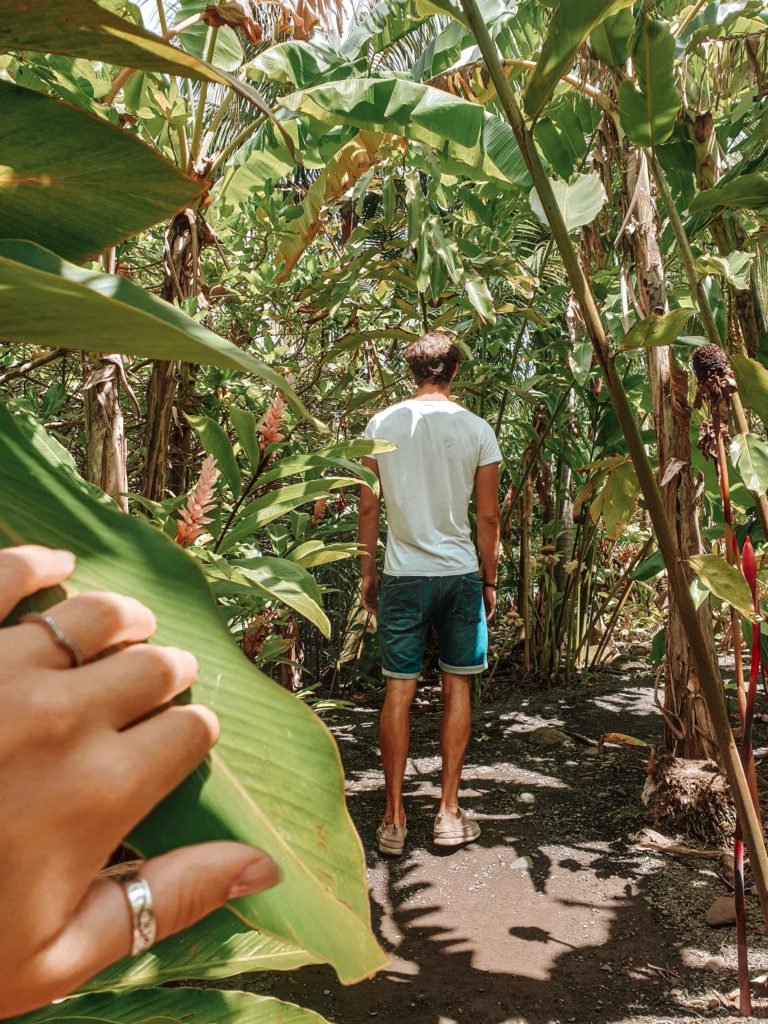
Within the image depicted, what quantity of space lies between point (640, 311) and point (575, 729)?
2.61 metres

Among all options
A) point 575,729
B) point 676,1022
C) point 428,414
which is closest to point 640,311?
point 428,414

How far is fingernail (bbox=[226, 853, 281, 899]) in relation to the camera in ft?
1.31

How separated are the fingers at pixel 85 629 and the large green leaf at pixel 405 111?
1793 mm

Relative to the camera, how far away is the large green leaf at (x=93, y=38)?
0.52 meters

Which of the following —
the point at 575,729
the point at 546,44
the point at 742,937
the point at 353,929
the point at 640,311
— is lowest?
the point at 575,729

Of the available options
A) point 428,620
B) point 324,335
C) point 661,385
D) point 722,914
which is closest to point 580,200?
point 661,385

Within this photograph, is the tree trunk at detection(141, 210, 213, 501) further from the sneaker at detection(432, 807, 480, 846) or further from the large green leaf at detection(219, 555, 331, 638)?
the sneaker at detection(432, 807, 480, 846)

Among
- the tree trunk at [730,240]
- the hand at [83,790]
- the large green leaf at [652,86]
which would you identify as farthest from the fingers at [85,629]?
the tree trunk at [730,240]

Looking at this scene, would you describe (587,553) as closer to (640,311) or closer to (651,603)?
(651,603)

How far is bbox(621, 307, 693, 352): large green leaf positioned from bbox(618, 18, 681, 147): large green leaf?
14.2 inches

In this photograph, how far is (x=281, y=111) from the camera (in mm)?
2420

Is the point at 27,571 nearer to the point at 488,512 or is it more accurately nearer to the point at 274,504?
the point at 274,504

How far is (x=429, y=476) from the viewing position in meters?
3.24

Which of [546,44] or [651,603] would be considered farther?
[651,603]
